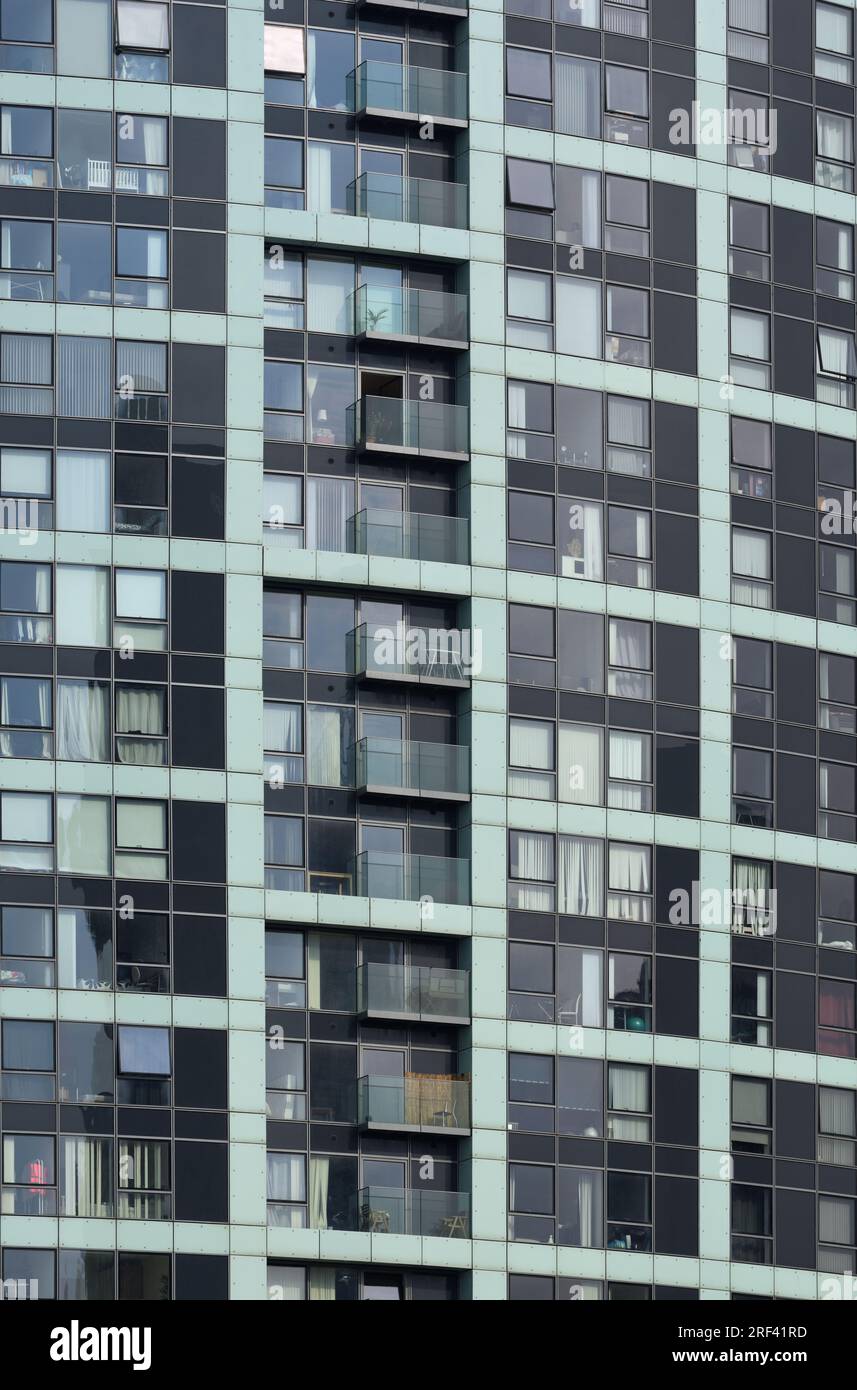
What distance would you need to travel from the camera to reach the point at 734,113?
8712 centimetres

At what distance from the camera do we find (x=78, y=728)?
7762cm

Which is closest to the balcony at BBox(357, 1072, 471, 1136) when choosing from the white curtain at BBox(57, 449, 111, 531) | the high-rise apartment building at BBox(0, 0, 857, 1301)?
the high-rise apartment building at BBox(0, 0, 857, 1301)

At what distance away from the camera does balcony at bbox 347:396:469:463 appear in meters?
81.7

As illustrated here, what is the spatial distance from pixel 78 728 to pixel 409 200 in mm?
16464

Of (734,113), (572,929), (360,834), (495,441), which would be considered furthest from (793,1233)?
(734,113)

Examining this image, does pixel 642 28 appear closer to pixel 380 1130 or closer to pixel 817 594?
pixel 817 594

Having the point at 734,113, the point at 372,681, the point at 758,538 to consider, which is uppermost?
the point at 734,113

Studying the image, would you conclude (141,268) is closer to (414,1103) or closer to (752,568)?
(752,568)

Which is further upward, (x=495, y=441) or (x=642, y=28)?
(x=642, y=28)

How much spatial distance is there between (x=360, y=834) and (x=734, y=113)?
22406 mm

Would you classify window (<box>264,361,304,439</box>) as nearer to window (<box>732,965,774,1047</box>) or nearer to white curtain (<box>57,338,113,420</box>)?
white curtain (<box>57,338,113,420</box>)

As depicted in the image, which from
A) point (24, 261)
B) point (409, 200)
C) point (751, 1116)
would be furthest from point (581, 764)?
point (24, 261)

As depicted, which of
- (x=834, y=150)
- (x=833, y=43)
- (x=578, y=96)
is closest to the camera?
(x=578, y=96)

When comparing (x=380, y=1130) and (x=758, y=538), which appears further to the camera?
(x=758, y=538)
